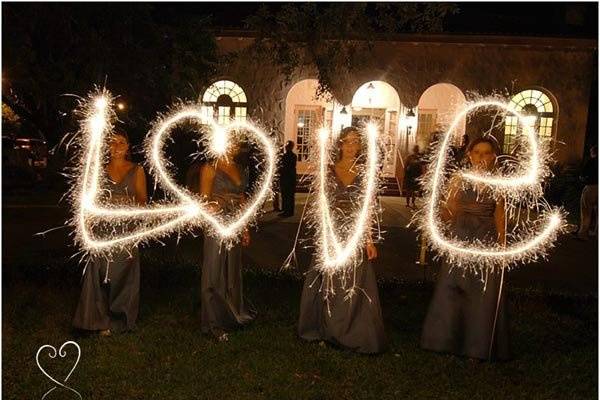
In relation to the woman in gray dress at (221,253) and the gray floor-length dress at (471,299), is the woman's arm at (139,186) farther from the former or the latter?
the gray floor-length dress at (471,299)

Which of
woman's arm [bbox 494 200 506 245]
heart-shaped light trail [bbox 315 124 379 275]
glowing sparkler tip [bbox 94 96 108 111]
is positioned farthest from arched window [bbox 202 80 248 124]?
woman's arm [bbox 494 200 506 245]

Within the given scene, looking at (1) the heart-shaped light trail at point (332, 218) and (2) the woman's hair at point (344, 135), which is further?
(2) the woman's hair at point (344, 135)

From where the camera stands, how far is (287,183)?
1571 centimetres

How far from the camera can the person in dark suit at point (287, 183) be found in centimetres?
1574

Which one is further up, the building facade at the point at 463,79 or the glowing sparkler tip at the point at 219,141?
the building facade at the point at 463,79

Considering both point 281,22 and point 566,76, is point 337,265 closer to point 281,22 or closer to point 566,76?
point 281,22

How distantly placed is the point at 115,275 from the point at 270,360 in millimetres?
1818

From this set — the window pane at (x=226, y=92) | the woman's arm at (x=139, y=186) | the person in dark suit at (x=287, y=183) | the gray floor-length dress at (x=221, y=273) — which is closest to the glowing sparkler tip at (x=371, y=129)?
the gray floor-length dress at (x=221, y=273)

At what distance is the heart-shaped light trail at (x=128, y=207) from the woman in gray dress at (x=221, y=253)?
0.44 feet

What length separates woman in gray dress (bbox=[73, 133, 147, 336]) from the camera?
21.3 ft

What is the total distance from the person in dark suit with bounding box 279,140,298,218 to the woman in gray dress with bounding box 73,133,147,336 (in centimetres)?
920

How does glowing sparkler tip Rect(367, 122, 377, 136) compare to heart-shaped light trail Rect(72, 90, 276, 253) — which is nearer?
glowing sparkler tip Rect(367, 122, 377, 136)

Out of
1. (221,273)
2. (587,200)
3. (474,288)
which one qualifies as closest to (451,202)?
(474,288)

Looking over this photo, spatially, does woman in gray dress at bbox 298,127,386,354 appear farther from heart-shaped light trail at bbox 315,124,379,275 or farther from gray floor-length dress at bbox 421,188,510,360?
gray floor-length dress at bbox 421,188,510,360
